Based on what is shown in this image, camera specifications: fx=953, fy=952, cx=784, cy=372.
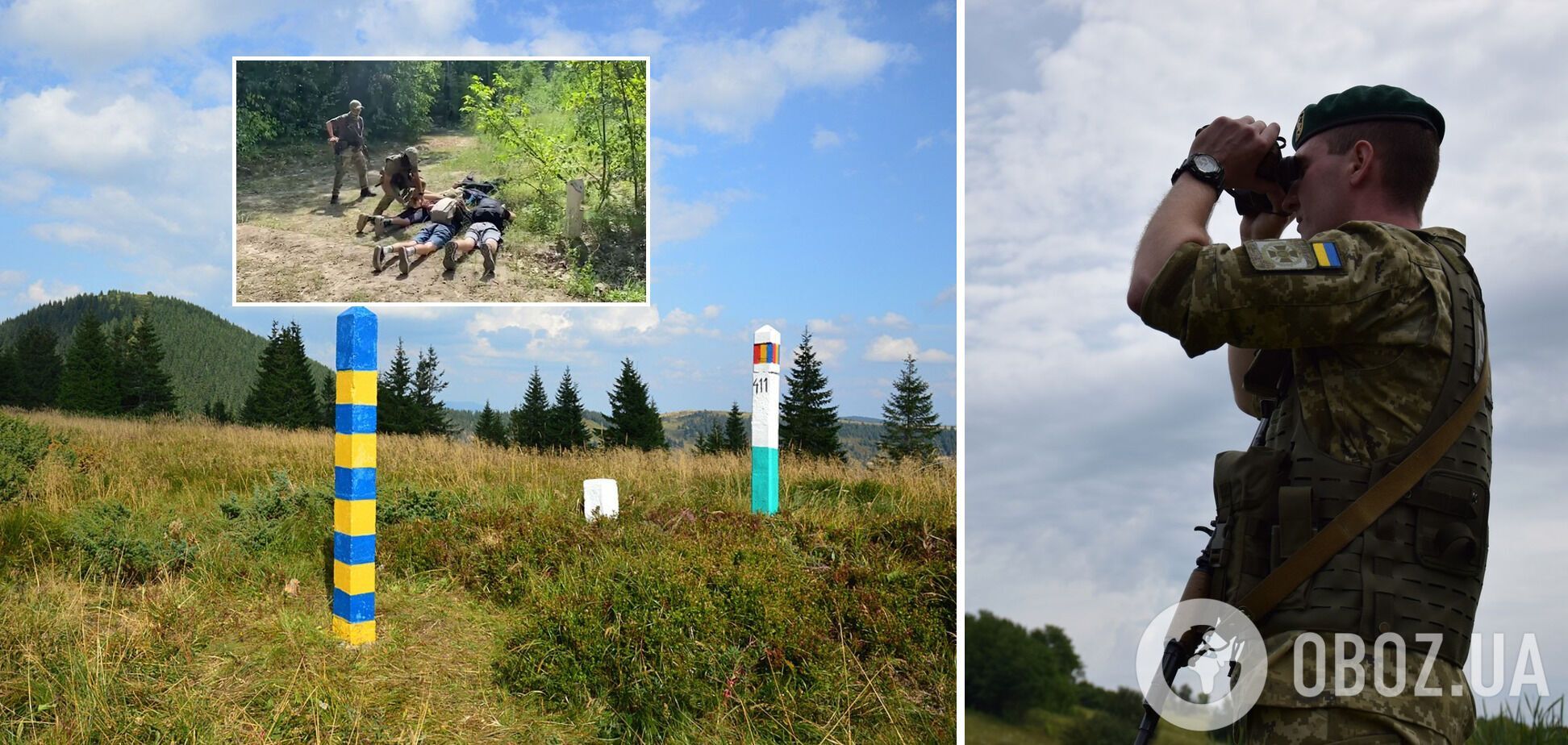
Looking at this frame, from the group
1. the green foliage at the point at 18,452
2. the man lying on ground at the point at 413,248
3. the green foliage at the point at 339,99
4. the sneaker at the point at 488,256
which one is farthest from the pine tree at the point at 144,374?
the sneaker at the point at 488,256

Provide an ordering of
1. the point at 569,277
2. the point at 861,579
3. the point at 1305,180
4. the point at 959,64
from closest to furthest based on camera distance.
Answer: the point at 1305,180, the point at 959,64, the point at 861,579, the point at 569,277

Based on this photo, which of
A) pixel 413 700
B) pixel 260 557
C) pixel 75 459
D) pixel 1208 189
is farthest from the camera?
pixel 75 459

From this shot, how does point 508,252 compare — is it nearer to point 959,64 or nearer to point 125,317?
point 959,64

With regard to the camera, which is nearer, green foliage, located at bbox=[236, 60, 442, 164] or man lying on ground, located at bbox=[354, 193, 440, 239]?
green foliage, located at bbox=[236, 60, 442, 164]

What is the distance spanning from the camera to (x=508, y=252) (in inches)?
507

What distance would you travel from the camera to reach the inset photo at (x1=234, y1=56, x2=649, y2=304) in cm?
1239

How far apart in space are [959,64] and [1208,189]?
2.92 metres

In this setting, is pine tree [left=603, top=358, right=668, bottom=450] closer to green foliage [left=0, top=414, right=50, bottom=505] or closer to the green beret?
green foliage [left=0, top=414, right=50, bottom=505]

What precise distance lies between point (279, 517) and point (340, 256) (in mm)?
6131

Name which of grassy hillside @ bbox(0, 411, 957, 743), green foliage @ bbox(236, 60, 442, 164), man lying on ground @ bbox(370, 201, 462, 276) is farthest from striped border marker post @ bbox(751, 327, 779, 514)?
green foliage @ bbox(236, 60, 442, 164)

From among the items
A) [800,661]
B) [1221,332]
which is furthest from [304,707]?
[1221,332]

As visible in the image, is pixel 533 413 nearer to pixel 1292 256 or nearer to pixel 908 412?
pixel 908 412

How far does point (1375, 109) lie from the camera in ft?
7.04

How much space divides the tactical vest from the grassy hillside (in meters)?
2.78
